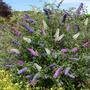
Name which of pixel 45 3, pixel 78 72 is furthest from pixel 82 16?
pixel 78 72

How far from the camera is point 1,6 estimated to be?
1681cm

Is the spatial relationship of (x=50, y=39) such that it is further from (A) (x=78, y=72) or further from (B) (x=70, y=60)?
(A) (x=78, y=72)

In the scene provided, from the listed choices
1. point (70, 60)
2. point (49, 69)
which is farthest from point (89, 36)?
point (49, 69)

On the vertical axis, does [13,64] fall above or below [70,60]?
below

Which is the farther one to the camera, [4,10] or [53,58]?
[4,10]

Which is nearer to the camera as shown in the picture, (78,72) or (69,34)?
(78,72)

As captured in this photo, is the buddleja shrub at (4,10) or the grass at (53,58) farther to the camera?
the buddleja shrub at (4,10)

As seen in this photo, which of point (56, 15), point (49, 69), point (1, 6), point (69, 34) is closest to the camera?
point (49, 69)

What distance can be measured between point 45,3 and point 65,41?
56.1 inches

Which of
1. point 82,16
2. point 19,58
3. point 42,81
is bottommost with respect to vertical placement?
point 42,81

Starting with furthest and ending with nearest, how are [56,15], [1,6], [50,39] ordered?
[1,6]
[56,15]
[50,39]

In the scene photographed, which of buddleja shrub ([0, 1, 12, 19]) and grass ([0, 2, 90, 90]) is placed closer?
grass ([0, 2, 90, 90])

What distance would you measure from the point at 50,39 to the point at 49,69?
2.54 ft

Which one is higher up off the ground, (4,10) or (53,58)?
(53,58)
